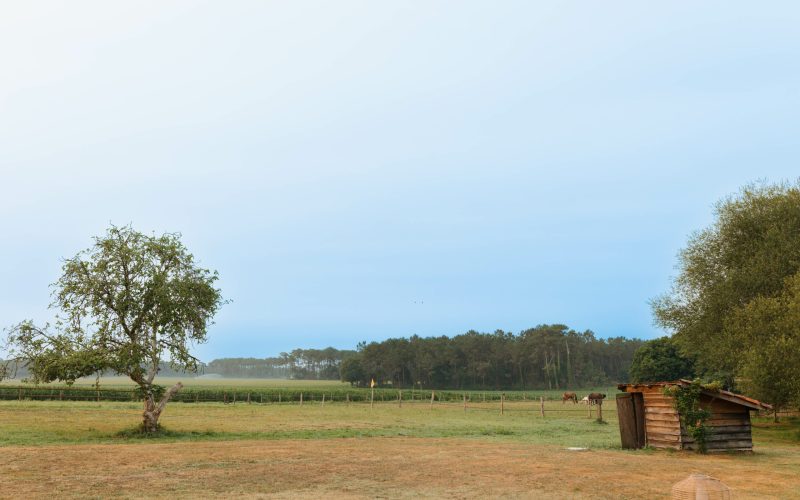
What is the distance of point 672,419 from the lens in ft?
82.7

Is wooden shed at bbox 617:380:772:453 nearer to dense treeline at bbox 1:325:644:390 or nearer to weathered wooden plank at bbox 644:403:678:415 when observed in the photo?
weathered wooden plank at bbox 644:403:678:415

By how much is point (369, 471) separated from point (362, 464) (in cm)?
170

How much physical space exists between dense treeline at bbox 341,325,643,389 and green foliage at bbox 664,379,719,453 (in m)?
117

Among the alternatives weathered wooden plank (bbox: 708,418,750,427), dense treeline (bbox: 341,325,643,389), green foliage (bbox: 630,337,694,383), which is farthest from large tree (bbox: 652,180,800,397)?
dense treeline (bbox: 341,325,643,389)

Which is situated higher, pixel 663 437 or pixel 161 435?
pixel 663 437

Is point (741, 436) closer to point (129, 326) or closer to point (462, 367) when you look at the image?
point (129, 326)

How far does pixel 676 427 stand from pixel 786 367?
8000mm

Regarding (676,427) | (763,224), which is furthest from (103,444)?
(763,224)

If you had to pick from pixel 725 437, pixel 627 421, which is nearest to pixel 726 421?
pixel 725 437

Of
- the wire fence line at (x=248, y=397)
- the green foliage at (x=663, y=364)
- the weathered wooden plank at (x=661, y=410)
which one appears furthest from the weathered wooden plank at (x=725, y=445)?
the green foliage at (x=663, y=364)

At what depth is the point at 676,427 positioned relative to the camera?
25.0m

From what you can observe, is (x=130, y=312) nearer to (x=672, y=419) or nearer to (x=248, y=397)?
(x=672, y=419)

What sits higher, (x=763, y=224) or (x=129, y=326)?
(x=763, y=224)

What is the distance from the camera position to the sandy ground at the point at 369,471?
51.2 ft
